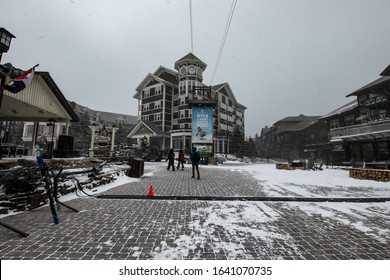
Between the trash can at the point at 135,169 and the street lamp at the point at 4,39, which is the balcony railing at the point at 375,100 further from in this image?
the street lamp at the point at 4,39

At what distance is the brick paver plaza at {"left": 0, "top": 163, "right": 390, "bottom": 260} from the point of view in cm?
259

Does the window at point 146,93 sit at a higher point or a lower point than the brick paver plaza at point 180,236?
higher

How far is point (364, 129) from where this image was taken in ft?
60.7

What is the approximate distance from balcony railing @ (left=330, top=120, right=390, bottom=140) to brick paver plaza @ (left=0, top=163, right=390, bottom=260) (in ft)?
60.4

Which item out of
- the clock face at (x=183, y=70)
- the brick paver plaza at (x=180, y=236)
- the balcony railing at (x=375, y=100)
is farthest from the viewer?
the clock face at (x=183, y=70)

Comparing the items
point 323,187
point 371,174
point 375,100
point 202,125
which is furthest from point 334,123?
point 323,187

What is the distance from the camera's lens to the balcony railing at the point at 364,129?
16.8 meters

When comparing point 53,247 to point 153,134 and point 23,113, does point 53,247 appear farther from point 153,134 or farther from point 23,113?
point 153,134

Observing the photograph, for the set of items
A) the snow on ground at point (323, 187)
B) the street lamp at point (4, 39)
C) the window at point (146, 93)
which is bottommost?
the snow on ground at point (323, 187)

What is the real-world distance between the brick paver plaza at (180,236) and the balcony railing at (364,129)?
18409 millimetres

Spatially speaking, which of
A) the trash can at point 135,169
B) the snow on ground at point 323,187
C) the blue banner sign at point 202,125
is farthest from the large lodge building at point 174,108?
the snow on ground at point 323,187

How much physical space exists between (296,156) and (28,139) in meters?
62.9

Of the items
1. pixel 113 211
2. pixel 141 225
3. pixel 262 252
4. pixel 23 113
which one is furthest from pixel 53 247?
pixel 23 113

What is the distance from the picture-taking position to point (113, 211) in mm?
4430
